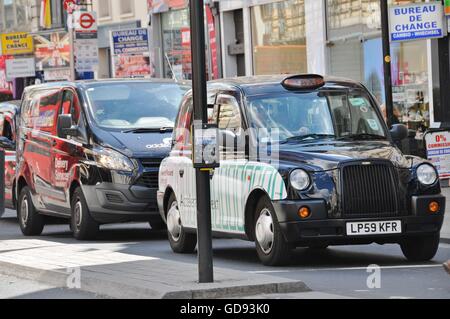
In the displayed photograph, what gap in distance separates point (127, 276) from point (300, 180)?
238cm

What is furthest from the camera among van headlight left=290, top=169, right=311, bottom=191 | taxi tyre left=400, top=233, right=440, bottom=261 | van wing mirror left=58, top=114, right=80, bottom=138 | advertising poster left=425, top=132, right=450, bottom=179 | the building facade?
the building facade

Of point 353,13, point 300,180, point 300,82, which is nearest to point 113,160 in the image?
point 300,82

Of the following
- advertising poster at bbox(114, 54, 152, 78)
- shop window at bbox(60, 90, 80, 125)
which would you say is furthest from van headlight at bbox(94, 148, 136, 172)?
advertising poster at bbox(114, 54, 152, 78)

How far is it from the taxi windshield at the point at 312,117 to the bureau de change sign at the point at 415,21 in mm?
8190

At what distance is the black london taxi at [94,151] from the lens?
1770cm

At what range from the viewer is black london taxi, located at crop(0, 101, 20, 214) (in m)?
22.6

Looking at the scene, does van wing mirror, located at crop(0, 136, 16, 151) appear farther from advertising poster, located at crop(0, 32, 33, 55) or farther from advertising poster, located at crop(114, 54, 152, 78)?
advertising poster, located at crop(0, 32, 33, 55)

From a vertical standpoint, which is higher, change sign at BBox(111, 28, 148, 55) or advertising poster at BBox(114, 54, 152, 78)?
change sign at BBox(111, 28, 148, 55)

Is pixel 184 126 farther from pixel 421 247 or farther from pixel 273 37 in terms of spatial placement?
pixel 273 37

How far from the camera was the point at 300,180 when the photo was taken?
1330 centimetres

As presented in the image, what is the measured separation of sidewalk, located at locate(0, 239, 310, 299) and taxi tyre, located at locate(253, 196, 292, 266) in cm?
115

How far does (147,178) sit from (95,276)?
5.83m

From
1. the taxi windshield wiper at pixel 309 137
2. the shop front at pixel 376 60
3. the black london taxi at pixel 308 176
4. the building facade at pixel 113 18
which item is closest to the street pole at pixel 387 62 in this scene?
the shop front at pixel 376 60

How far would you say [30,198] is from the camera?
2034 cm
